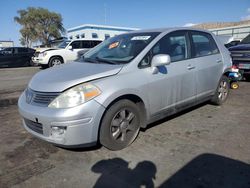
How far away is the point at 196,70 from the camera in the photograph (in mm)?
4293

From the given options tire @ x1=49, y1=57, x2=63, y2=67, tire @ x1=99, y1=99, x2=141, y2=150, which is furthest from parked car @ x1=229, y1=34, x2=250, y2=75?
tire @ x1=49, y1=57, x2=63, y2=67

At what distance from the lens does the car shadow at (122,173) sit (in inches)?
102

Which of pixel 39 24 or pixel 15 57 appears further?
pixel 39 24

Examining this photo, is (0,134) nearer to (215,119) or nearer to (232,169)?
(232,169)

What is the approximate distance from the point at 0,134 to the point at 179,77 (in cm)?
327

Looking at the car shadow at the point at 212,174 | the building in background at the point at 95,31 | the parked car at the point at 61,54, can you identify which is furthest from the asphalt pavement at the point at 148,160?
the building in background at the point at 95,31

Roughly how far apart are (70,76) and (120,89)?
2.36 feet

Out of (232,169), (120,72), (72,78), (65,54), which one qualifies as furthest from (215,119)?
(65,54)

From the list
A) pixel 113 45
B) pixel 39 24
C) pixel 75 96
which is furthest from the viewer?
pixel 39 24

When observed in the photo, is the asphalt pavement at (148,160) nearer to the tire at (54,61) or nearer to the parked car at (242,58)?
the parked car at (242,58)

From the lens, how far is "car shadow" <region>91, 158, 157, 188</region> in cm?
260

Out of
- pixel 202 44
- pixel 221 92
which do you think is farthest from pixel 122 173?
pixel 221 92

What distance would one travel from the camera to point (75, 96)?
2.89 metres

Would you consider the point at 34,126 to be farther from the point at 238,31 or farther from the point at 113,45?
the point at 238,31
